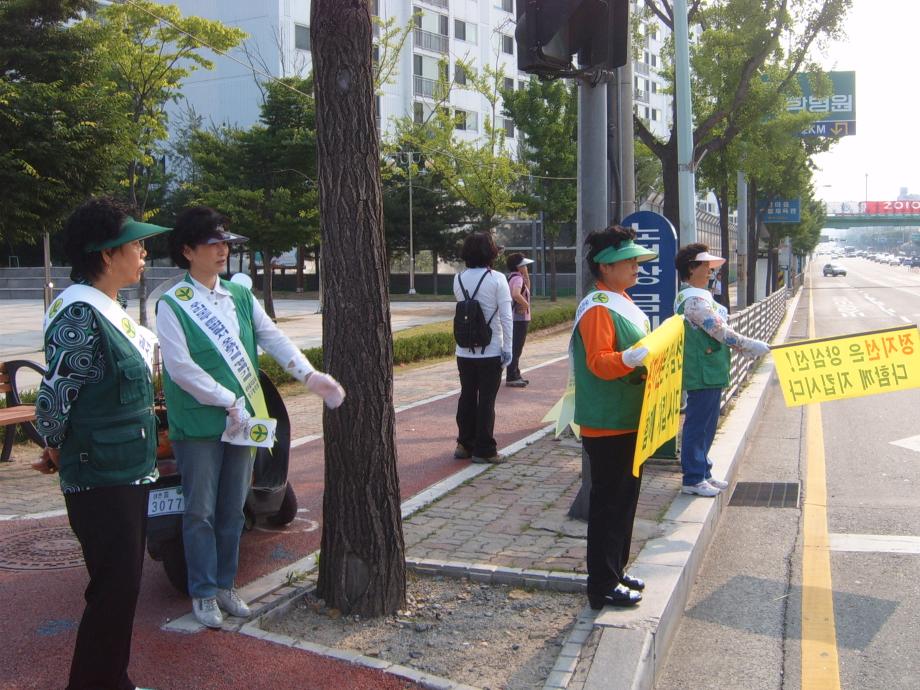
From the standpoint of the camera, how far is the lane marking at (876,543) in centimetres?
580

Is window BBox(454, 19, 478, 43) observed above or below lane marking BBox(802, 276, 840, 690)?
above

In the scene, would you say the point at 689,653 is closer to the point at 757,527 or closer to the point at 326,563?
the point at 326,563

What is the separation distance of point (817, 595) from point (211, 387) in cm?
335

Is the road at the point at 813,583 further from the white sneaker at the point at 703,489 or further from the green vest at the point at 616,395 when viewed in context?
the green vest at the point at 616,395

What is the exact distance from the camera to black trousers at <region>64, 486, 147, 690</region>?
3.18m

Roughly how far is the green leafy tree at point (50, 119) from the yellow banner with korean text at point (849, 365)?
31.3ft

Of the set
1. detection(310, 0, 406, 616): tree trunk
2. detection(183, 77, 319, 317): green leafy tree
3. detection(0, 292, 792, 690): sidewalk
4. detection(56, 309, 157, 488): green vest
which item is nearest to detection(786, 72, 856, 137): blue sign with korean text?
detection(183, 77, 319, 317): green leafy tree

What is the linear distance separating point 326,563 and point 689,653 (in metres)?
1.70

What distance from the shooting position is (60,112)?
468 inches

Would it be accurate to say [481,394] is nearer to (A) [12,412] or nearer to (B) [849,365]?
(B) [849,365]

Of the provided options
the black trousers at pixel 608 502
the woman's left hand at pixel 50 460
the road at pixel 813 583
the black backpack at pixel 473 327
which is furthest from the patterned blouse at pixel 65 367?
the black backpack at pixel 473 327

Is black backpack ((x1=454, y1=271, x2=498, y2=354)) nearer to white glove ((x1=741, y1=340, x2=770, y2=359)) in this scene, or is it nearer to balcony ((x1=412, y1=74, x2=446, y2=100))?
white glove ((x1=741, y1=340, x2=770, y2=359))

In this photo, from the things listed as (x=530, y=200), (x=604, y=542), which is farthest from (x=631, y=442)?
(x=530, y=200)

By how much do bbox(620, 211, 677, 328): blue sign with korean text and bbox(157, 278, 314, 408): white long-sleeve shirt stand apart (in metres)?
4.29
